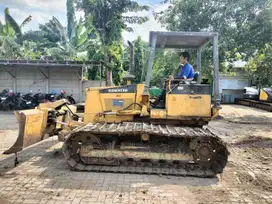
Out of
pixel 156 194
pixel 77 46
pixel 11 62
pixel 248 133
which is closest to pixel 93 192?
pixel 156 194

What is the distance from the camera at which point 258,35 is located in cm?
1238

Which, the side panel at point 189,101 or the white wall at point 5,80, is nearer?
the side panel at point 189,101

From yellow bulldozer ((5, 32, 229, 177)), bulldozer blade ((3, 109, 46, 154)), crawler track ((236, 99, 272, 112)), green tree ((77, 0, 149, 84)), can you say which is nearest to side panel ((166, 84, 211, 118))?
yellow bulldozer ((5, 32, 229, 177))

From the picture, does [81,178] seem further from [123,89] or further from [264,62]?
[264,62]

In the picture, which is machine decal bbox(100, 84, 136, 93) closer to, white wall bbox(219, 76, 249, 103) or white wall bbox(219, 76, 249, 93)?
white wall bbox(219, 76, 249, 103)

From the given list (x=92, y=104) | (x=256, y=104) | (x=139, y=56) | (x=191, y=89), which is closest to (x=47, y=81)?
(x=92, y=104)

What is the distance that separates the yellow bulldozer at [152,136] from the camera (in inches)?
184

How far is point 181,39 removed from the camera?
574 cm

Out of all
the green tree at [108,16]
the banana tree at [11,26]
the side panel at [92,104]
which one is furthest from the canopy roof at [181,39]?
the banana tree at [11,26]

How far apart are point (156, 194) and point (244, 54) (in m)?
11.6

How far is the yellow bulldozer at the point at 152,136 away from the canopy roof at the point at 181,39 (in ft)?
0.07

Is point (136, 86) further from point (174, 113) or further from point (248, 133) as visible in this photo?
point (248, 133)

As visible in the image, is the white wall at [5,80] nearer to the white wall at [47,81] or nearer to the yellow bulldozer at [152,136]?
the white wall at [47,81]

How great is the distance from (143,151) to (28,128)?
2.32m
